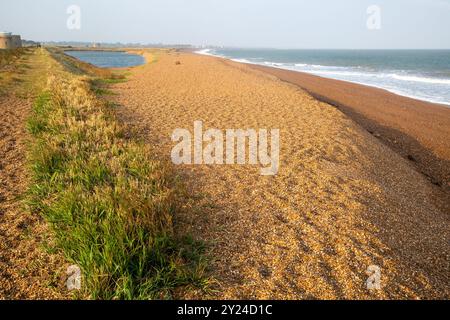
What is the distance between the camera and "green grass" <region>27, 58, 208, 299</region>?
120 inches

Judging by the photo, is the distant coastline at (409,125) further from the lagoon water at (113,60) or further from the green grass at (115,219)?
the lagoon water at (113,60)

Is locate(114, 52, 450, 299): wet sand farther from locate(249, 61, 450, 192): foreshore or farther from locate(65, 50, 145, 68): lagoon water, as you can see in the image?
locate(65, 50, 145, 68): lagoon water

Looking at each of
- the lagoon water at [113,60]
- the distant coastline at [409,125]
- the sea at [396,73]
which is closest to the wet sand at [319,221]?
the distant coastline at [409,125]

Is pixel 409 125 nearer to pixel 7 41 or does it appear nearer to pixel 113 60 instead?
pixel 113 60

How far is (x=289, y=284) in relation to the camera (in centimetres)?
323

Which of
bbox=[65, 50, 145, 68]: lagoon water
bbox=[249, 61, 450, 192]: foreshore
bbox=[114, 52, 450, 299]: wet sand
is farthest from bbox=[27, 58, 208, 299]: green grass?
bbox=[65, 50, 145, 68]: lagoon water

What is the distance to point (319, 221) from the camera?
4445mm

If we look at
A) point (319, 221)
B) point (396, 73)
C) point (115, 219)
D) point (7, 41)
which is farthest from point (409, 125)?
point (7, 41)

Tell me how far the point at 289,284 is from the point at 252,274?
43cm

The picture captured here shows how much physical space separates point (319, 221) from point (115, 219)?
2959 mm

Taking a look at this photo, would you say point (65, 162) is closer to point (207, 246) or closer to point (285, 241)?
point (207, 246)

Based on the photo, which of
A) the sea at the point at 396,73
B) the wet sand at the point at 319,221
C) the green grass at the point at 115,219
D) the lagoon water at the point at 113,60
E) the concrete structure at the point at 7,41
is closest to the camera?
the green grass at the point at 115,219

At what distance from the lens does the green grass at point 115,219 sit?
3053 mm

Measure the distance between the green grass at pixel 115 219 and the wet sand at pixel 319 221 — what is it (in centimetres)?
31
